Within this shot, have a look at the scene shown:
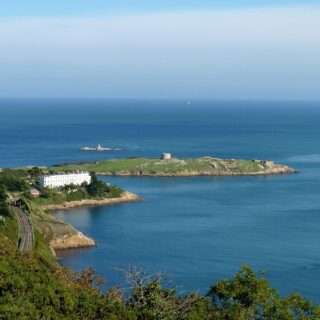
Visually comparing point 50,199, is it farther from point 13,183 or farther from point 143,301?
point 143,301

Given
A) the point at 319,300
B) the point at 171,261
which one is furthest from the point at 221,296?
the point at 171,261

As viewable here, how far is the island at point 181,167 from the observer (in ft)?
182

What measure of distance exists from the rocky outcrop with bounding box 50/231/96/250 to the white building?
40.4ft

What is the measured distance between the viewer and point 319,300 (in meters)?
22.6

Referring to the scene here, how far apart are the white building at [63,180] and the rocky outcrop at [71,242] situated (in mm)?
12313

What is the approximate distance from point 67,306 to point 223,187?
39495mm

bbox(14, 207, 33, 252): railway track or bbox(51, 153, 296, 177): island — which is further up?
bbox(51, 153, 296, 177): island

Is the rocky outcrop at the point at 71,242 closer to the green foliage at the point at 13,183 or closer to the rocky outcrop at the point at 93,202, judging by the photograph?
the rocky outcrop at the point at 93,202

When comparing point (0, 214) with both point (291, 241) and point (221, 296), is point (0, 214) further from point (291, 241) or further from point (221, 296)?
point (221, 296)

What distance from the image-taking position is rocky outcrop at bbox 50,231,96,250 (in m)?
31.0

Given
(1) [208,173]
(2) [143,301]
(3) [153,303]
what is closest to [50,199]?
Answer: (1) [208,173]

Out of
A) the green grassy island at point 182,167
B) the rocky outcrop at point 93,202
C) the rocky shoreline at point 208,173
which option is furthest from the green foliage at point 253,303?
the rocky shoreline at point 208,173

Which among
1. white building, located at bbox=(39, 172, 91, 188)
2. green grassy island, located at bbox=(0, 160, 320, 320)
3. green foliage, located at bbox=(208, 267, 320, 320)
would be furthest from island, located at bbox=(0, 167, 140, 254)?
green foliage, located at bbox=(208, 267, 320, 320)

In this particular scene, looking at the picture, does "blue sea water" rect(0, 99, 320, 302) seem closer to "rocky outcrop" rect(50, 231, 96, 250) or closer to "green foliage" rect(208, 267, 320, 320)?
"rocky outcrop" rect(50, 231, 96, 250)
